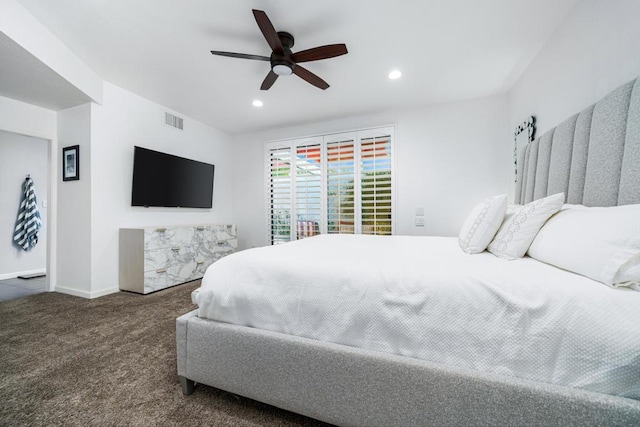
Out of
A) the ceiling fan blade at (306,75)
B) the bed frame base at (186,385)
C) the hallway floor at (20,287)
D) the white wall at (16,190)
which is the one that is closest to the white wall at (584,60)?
the ceiling fan blade at (306,75)

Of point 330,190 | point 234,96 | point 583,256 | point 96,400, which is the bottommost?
point 96,400

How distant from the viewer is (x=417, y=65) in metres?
2.69

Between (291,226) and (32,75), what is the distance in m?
3.40

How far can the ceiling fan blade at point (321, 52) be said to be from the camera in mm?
2004

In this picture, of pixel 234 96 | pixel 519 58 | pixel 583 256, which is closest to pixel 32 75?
pixel 234 96

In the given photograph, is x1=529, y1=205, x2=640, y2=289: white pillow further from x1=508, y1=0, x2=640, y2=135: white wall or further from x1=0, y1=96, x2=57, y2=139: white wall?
x1=0, y1=96, x2=57, y2=139: white wall

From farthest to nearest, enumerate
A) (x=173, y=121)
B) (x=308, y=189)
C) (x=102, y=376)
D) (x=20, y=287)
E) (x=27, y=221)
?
(x=308, y=189) < (x=27, y=221) < (x=173, y=121) < (x=20, y=287) < (x=102, y=376)

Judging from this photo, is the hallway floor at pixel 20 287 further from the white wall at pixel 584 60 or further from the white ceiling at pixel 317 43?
the white wall at pixel 584 60

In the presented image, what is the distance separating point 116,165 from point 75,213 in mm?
720

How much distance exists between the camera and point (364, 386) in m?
0.99

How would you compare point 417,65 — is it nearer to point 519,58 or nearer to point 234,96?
point 519,58

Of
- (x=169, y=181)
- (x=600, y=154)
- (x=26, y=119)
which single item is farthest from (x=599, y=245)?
(x=26, y=119)

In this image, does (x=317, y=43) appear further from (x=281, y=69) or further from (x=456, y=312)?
(x=456, y=312)

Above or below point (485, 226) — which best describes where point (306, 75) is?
above
